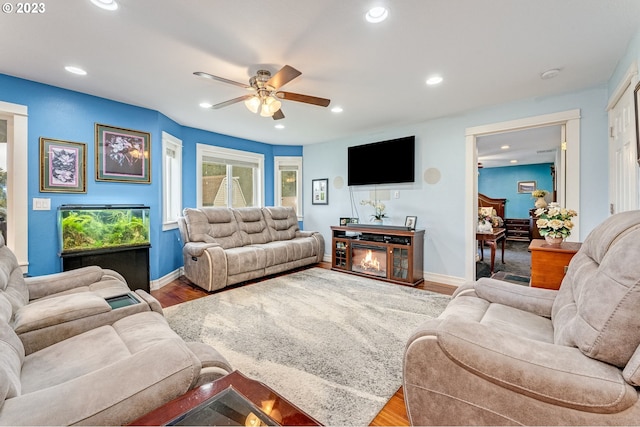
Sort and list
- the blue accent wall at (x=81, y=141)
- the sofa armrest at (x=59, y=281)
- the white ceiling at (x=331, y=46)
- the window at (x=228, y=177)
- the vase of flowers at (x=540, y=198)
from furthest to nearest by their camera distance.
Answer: the vase of flowers at (x=540, y=198) < the window at (x=228, y=177) < the blue accent wall at (x=81, y=141) < the sofa armrest at (x=59, y=281) < the white ceiling at (x=331, y=46)

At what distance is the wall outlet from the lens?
2898mm

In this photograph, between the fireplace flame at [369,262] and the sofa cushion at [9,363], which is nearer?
the sofa cushion at [9,363]

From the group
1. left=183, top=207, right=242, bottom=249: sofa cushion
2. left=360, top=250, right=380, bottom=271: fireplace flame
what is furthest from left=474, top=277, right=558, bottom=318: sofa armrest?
left=183, top=207, right=242, bottom=249: sofa cushion

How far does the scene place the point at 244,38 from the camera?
6.88ft

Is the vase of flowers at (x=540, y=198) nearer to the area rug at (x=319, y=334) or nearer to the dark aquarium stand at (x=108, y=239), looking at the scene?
the area rug at (x=319, y=334)

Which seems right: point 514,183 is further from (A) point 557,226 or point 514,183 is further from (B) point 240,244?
(B) point 240,244

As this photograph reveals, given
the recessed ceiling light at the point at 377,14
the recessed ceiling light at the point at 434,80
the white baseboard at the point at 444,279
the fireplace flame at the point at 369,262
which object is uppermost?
the recessed ceiling light at the point at 434,80

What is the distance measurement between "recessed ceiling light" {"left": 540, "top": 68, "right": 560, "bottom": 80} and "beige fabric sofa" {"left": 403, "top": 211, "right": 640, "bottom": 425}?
2.00m

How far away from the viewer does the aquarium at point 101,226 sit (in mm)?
2961

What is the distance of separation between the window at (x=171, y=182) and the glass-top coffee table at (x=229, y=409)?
3.74 meters

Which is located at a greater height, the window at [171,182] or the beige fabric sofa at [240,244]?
the window at [171,182]

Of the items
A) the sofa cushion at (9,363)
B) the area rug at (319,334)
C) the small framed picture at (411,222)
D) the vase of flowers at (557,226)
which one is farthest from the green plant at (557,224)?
the sofa cushion at (9,363)

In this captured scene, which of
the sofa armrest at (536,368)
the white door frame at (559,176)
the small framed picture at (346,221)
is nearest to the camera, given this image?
the sofa armrest at (536,368)

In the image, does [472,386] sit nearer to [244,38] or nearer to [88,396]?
[88,396]
